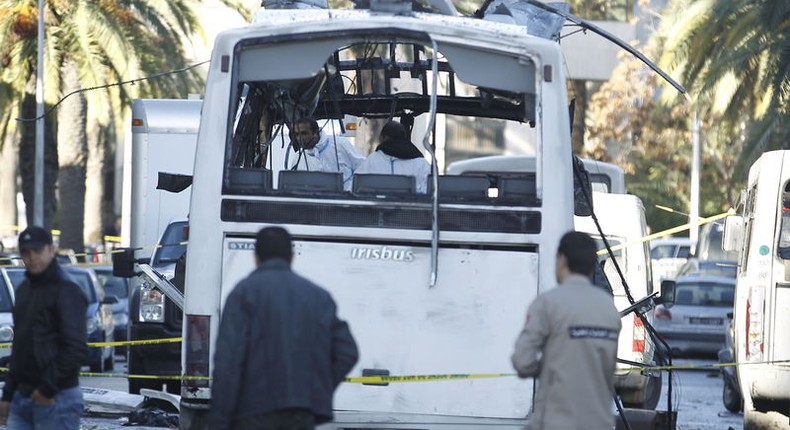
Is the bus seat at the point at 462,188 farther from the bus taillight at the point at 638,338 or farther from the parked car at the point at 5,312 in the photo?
the parked car at the point at 5,312

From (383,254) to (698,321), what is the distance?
62.2 ft

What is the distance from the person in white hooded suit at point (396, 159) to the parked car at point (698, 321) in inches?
675

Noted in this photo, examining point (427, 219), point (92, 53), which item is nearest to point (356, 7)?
point (427, 219)

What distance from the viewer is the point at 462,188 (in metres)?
9.07

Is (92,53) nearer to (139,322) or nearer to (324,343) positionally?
(139,322)

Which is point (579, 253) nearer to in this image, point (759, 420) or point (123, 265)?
point (123, 265)

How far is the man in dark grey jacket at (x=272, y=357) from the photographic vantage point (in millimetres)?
6715

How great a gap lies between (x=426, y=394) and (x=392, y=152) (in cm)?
194

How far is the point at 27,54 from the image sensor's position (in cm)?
2994

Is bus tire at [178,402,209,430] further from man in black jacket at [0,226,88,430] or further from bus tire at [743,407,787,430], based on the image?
bus tire at [743,407,787,430]

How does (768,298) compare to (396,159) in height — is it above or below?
below

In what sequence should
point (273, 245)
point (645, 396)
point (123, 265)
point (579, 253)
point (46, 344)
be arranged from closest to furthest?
point (273, 245), point (579, 253), point (46, 344), point (123, 265), point (645, 396)

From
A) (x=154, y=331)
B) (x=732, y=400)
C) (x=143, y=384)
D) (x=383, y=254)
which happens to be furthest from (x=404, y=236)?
(x=732, y=400)

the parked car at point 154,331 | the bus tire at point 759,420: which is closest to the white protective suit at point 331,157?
the parked car at point 154,331
